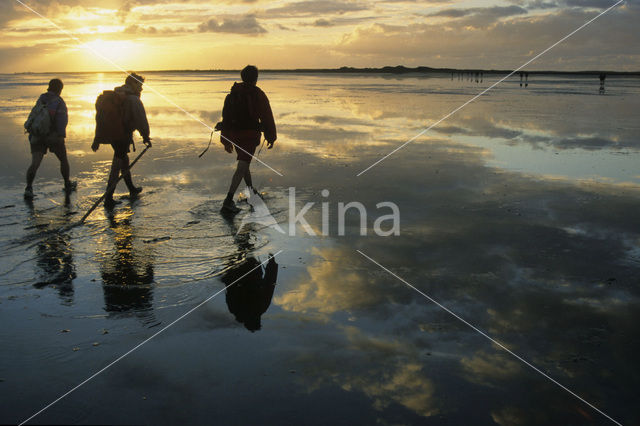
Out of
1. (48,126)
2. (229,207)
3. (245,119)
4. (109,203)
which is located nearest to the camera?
(229,207)

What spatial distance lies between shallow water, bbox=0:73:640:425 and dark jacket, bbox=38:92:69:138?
111 centimetres

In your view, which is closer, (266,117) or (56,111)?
(266,117)

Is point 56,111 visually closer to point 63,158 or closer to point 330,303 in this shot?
point 63,158

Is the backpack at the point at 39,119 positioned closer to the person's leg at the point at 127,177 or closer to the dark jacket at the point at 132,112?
the dark jacket at the point at 132,112

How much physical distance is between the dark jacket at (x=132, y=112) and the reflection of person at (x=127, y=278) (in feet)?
8.85

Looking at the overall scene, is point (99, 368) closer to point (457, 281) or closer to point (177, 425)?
point (177, 425)

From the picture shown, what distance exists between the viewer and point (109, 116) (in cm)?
870

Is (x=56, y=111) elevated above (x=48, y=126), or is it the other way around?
(x=56, y=111)

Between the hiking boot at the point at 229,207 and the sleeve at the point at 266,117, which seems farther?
Result: the sleeve at the point at 266,117

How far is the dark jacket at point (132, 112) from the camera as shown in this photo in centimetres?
875

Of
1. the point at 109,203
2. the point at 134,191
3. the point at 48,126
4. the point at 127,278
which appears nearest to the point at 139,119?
the point at 134,191

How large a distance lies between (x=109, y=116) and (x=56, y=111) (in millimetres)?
1237

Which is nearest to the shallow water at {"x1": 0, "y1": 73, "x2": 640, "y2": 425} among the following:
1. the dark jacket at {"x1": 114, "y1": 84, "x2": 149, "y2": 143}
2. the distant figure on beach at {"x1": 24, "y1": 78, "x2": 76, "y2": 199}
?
the distant figure on beach at {"x1": 24, "y1": 78, "x2": 76, "y2": 199}

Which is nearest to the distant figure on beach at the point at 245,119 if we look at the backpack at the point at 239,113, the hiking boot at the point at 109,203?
the backpack at the point at 239,113
